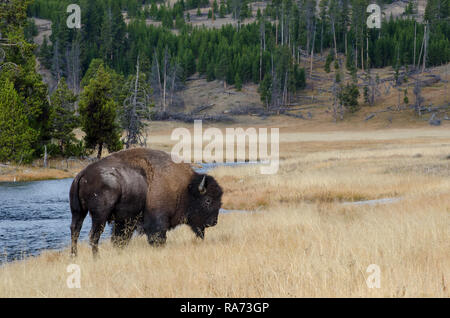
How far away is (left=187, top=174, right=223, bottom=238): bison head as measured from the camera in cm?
849

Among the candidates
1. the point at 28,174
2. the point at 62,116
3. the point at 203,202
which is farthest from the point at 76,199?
the point at 62,116

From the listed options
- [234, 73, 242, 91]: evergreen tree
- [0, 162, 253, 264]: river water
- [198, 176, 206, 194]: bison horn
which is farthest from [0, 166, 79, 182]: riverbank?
[234, 73, 242, 91]: evergreen tree

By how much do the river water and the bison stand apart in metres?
2.21

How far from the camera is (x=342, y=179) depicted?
1962 centimetres

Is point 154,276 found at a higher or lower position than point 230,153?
higher

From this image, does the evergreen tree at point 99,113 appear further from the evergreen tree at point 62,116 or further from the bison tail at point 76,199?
the bison tail at point 76,199

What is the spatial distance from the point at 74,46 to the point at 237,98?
3720 centimetres

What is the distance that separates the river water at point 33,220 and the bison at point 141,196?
87.1 inches

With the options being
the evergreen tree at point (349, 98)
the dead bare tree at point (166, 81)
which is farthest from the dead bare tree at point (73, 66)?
the evergreen tree at point (349, 98)

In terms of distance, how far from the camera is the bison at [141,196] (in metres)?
7.47

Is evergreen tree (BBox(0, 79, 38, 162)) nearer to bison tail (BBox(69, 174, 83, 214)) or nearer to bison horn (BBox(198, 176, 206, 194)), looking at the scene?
bison tail (BBox(69, 174, 83, 214))

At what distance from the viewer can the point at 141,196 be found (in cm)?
793
